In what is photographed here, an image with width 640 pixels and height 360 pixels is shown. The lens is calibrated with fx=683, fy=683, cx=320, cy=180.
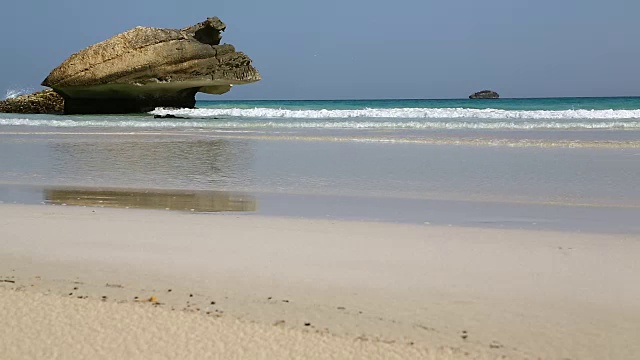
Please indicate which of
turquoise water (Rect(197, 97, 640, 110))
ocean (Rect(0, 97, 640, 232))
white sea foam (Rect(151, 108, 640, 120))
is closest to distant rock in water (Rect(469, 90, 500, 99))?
turquoise water (Rect(197, 97, 640, 110))

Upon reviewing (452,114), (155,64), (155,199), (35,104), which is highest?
(155,64)

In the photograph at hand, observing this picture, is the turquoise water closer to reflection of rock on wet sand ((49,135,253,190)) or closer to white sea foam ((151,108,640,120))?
white sea foam ((151,108,640,120))

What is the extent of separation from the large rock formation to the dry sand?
88.3 ft

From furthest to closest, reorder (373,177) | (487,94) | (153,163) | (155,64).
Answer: (487,94) → (155,64) → (153,163) → (373,177)

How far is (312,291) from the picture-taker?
3436 mm

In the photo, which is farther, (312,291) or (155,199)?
(155,199)

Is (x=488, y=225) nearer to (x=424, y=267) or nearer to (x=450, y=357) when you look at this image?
(x=424, y=267)

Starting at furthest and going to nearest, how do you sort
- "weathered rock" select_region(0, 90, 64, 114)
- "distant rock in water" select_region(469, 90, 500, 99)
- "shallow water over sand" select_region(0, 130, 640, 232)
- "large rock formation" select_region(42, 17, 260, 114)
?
"distant rock in water" select_region(469, 90, 500, 99) → "weathered rock" select_region(0, 90, 64, 114) → "large rock formation" select_region(42, 17, 260, 114) → "shallow water over sand" select_region(0, 130, 640, 232)

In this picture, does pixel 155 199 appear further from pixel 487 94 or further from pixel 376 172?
pixel 487 94

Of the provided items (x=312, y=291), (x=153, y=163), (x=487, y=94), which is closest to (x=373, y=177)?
(x=153, y=163)

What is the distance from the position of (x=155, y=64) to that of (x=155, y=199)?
25.4 m

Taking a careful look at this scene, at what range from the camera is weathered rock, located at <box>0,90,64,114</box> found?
37500 mm

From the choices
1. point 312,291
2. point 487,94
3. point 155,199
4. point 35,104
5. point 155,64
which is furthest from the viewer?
point 487,94

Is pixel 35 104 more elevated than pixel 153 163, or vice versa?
pixel 35 104
